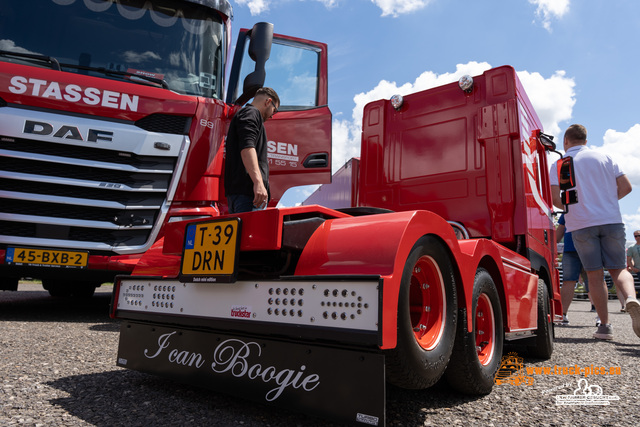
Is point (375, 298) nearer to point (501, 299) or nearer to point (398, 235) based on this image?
point (398, 235)

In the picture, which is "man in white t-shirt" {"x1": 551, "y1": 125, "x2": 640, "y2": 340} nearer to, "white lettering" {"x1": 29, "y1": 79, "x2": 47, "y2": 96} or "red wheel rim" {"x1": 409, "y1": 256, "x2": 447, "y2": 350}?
"red wheel rim" {"x1": 409, "y1": 256, "x2": 447, "y2": 350}

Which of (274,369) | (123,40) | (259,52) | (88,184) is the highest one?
(123,40)

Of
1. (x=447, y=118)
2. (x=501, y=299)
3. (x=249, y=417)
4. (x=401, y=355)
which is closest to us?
(x=401, y=355)

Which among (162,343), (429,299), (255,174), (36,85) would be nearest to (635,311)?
(429,299)

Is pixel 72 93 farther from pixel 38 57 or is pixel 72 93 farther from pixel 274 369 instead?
pixel 274 369

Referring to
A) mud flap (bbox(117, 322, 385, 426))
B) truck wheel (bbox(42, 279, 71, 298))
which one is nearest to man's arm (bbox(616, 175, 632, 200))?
mud flap (bbox(117, 322, 385, 426))

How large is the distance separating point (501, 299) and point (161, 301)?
178 centimetres

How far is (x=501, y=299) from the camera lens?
2.43 metres

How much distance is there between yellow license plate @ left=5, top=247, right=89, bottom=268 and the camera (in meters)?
3.68

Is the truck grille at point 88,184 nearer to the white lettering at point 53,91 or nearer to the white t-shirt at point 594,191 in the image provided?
the white lettering at point 53,91

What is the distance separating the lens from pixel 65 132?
373 cm

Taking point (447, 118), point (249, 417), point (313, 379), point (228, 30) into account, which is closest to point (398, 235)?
point (313, 379)

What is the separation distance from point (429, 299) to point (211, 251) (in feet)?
3.05

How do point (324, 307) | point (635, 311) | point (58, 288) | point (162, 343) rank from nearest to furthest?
1. point (324, 307)
2. point (162, 343)
3. point (635, 311)
4. point (58, 288)
